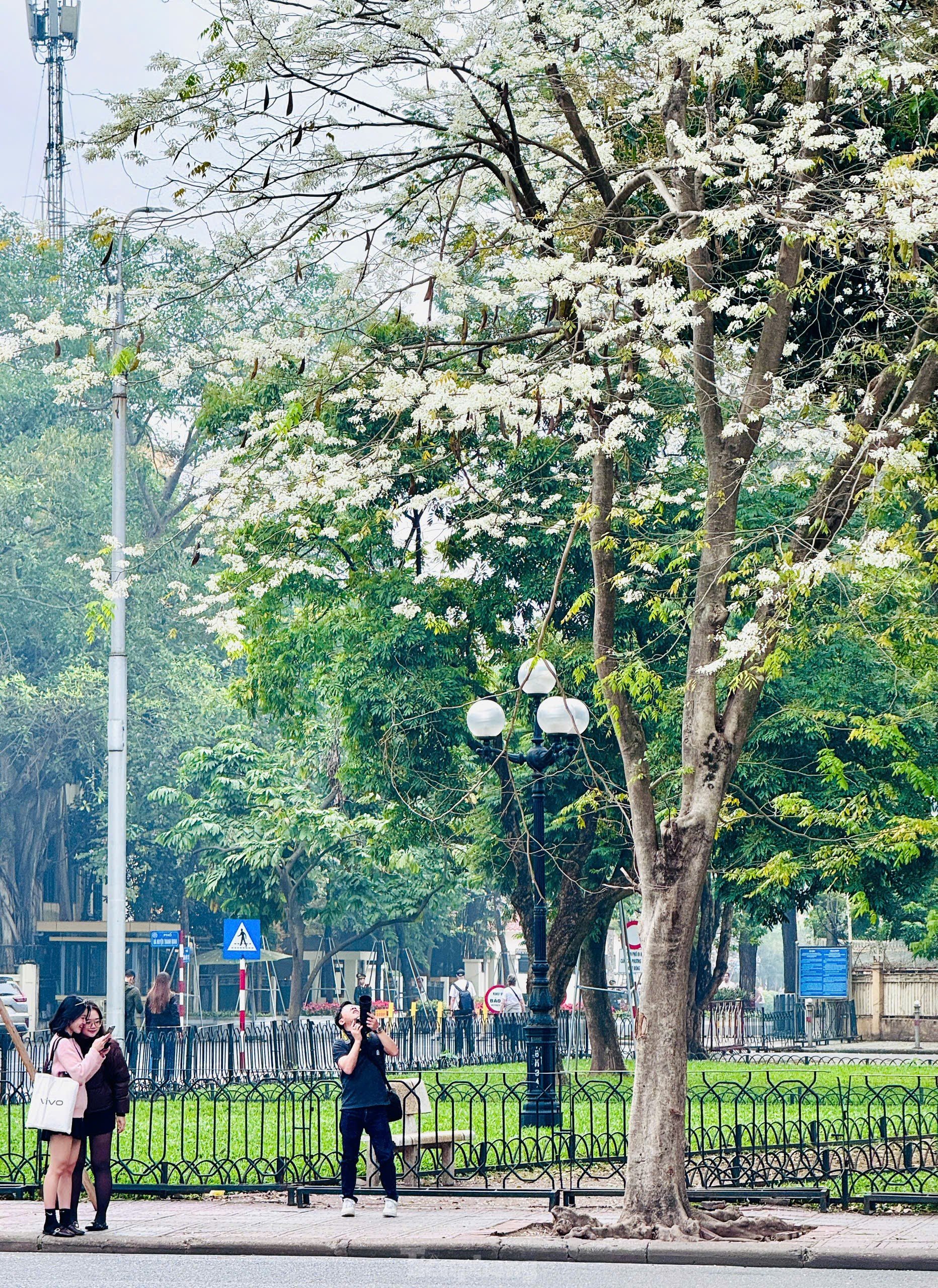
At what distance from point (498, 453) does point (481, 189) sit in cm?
790

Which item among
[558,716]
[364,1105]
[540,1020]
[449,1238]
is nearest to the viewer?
[449,1238]

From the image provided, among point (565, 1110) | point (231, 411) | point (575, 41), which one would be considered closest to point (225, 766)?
point (231, 411)

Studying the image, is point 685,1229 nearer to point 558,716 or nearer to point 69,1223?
point 69,1223

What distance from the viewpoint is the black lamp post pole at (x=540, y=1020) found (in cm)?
1653

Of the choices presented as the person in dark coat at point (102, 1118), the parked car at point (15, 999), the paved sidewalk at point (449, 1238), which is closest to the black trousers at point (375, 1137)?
the paved sidewalk at point (449, 1238)

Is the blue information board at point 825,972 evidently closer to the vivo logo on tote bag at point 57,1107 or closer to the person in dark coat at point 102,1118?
the person in dark coat at point 102,1118

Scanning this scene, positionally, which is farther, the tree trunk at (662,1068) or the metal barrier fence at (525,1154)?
the metal barrier fence at (525,1154)

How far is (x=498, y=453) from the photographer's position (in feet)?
72.6

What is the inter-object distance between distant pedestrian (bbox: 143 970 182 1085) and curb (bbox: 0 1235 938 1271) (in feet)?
34.3

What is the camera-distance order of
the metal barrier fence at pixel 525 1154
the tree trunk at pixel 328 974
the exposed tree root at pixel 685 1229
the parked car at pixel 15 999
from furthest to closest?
the tree trunk at pixel 328 974 < the parked car at pixel 15 999 < the metal barrier fence at pixel 525 1154 < the exposed tree root at pixel 685 1229

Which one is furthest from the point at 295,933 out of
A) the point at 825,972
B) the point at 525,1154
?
the point at 525,1154

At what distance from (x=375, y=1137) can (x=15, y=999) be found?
32.6 meters

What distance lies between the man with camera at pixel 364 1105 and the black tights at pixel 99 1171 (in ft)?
5.55

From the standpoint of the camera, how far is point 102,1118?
11.8 metres
